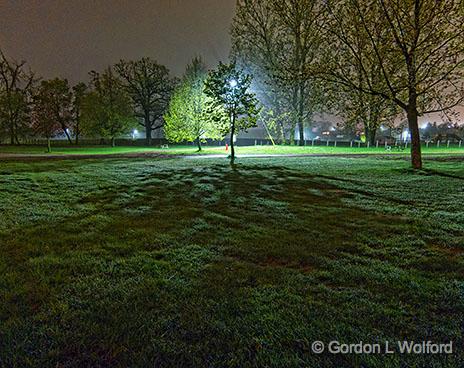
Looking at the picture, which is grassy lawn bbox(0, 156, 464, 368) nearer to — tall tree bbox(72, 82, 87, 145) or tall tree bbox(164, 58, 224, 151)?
tall tree bbox(164, 58, 224, 151)

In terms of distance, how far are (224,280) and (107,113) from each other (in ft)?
145

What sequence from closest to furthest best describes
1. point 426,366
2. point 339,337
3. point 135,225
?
point 426,366 → point 339,337 → point 135,225

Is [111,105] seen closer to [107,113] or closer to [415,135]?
[107,113]

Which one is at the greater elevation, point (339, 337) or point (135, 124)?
point (135, 124)

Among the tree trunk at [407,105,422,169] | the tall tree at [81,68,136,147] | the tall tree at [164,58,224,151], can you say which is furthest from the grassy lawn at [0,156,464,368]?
the tall tree at [81,68,136,147]

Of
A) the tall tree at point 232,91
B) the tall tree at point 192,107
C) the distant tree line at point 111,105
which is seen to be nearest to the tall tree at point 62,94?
the distant tree line at point 111,105

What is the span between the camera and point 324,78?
13336 millimetres

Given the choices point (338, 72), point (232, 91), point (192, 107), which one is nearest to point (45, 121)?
point (192, 107)

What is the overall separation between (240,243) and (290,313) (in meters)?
2.00

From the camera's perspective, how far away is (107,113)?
42781mm

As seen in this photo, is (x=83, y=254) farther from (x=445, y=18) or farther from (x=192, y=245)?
(x=445, y=18)

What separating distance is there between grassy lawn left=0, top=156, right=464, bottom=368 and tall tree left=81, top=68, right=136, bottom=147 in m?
37.9

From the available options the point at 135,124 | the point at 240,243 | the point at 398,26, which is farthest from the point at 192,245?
the point at 135,124

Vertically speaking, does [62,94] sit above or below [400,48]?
above
